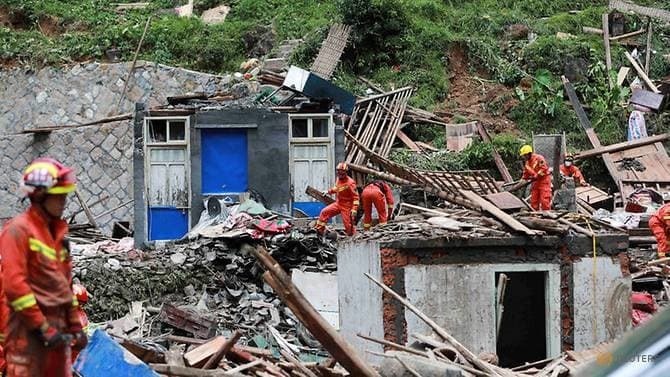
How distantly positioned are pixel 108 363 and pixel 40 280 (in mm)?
1485

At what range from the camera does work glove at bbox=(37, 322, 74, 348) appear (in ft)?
20.8

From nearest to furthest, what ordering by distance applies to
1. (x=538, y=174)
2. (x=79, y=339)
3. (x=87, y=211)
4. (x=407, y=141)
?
(x=79, y=339)
(x=538, y=174)
(x=87, y=211)
(x=407, y=141)

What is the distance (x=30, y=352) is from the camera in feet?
21.4

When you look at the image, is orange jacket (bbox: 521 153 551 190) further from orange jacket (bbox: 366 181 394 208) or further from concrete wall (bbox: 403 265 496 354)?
concrete wall (bbox: 403 265 496 354)

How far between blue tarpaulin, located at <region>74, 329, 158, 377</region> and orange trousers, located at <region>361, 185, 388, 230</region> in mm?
9553

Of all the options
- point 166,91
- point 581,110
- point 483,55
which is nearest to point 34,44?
point 166,91

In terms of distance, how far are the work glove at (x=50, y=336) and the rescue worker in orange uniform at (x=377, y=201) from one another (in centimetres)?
1077

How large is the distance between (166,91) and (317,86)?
227 inches

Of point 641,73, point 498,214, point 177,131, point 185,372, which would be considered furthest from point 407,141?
point 185,372

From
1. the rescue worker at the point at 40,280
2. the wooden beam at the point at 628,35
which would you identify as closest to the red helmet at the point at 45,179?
the rescue worker at the point at 40,280

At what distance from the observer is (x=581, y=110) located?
25.6m

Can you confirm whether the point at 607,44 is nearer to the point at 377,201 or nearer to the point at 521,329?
the point at 377,201

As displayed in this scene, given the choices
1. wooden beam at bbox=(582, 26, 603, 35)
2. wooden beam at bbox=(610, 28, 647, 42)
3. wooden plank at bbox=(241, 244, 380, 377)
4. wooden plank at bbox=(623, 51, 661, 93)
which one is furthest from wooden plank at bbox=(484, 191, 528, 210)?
wooden beam at bbox=(582, 26, 603, 35)

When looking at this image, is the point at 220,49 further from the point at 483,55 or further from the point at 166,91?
the point at 483,55
